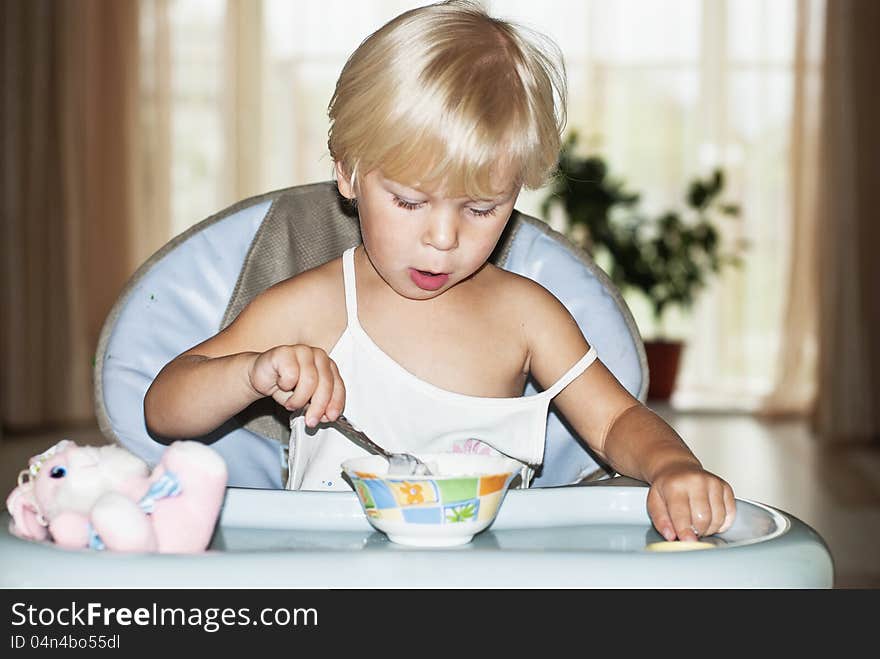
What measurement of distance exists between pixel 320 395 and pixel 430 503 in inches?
5.1

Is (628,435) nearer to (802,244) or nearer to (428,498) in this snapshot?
(428,498)

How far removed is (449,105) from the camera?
0.89 metres

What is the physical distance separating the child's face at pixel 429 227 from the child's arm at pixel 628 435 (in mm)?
149

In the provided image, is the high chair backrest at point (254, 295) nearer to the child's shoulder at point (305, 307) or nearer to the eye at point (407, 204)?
the child's shoulder at point (305, 307)

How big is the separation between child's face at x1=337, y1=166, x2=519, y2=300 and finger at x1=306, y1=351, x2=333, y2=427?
16 cm

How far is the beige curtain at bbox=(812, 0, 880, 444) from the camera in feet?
13.6

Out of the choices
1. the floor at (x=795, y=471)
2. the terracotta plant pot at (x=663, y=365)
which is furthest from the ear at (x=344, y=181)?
the terracotta plant pot at (x=663, y=365)

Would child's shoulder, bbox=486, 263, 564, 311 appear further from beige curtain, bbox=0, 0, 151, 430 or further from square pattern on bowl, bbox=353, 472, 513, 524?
beige curtain, bbox=0, 0, 151, 430

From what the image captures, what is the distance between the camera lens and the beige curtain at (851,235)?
13.6 ft

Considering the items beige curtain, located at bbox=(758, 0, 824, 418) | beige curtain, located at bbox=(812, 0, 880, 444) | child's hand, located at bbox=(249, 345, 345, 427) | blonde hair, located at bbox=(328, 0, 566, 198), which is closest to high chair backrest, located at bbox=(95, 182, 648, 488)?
blonde hair, located at bbox=(328, 0, 566, 198)

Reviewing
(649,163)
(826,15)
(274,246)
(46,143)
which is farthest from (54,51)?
(274,246)

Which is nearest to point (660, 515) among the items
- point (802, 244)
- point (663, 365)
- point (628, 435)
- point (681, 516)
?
point (681, 516)
